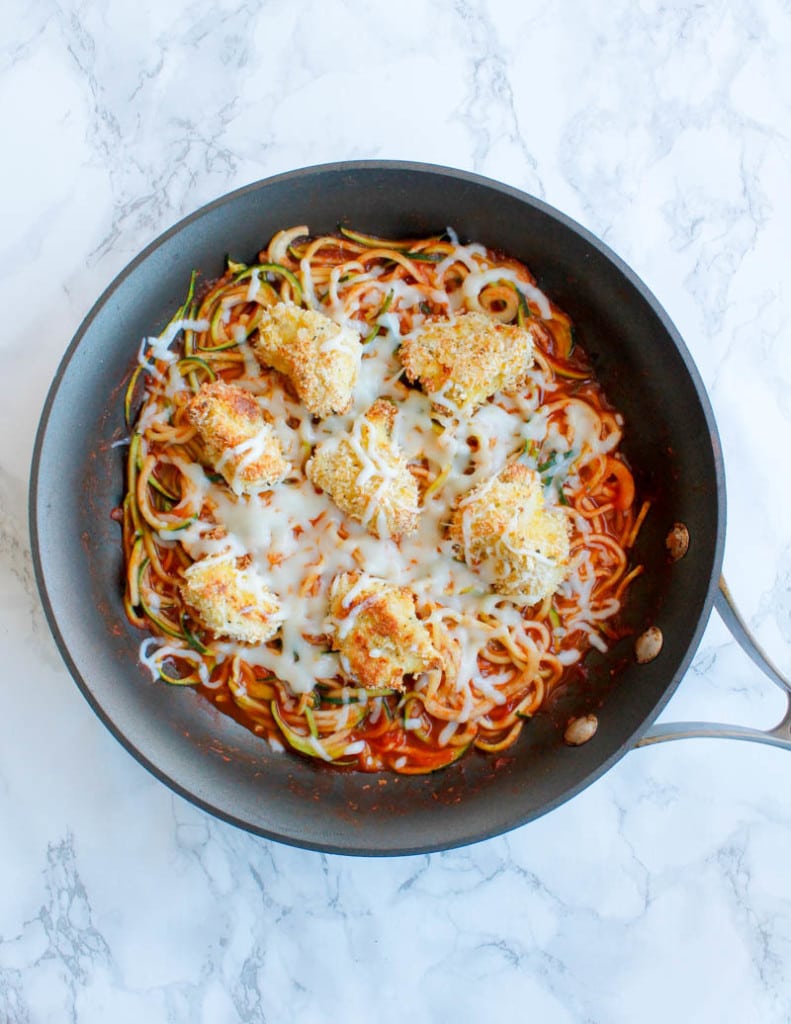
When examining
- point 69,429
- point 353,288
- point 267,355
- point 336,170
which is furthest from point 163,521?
point 336,170

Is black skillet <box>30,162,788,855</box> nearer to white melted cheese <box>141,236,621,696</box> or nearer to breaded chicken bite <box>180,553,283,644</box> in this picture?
white melted cheese <box>141,236,621,696</box>

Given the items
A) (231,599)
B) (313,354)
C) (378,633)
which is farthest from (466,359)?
(231,599)

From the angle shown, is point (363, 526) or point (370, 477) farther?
point (363, 526)

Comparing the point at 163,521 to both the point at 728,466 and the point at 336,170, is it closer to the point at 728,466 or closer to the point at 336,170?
the point at 336,170

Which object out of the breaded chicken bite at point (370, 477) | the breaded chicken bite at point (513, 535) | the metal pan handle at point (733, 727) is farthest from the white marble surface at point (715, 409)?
the breaded chicken bite at point (370, 477)

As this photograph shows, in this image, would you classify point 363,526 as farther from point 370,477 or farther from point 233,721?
point 233,721

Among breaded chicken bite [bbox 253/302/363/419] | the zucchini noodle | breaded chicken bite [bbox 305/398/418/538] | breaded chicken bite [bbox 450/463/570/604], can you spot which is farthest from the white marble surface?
breaded chicken bite [bbox 305/398/418/538]
